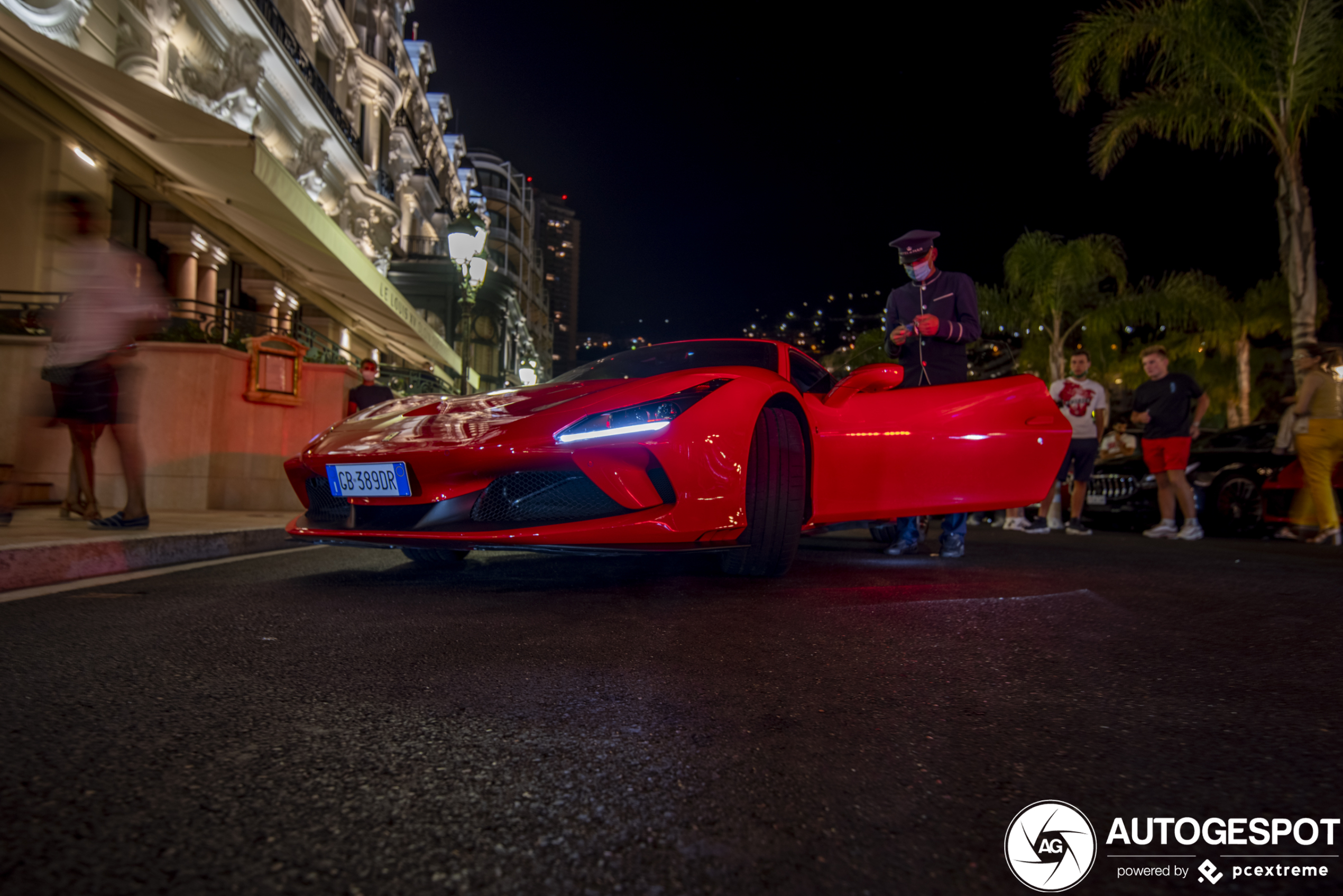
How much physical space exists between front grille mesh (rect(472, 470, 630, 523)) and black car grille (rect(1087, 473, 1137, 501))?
304 inches

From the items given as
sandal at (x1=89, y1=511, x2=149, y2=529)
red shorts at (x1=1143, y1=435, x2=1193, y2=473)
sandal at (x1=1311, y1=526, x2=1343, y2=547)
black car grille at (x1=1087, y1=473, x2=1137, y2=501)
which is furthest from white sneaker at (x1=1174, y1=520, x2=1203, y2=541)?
sandal at (x1=89, y1=511, x2=149, y2=529)

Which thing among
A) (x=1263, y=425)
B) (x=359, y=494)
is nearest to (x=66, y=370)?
(x=359, y=494)

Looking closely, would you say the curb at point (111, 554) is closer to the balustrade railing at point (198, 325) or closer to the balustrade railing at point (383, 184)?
the balustrade railing at point (198, 325)

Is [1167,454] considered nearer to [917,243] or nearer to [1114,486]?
[1114,486]

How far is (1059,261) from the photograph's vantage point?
20.8 metres

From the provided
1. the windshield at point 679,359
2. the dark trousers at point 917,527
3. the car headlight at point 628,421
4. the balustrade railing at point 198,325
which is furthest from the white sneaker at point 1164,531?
the balustrade railing at point 198,325

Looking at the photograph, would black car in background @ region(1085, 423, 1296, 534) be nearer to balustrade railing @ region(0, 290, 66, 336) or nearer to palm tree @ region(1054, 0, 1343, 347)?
palm tree @ region(1054, 0, 1343, 347)

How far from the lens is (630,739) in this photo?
1.45 meters

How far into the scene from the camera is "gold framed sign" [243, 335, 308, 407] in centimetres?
812

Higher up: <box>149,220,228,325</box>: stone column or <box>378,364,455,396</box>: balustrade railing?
<box>149,220,228,325</box>: stone column

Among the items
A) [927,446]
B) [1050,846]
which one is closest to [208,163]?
[927,446]

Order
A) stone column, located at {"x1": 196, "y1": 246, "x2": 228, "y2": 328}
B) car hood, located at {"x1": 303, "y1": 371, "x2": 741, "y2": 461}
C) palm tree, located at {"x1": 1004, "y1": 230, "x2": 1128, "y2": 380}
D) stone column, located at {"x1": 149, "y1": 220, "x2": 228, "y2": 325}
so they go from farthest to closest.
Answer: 1. palm tree, located at {"x1": 1004, "y1": 230, "x2": 1128, "y2": 380}
2. stone column, located at {"x1": 196, "y1": 246, "x2": 228, "y2": 328}
3. stone column, located at {"x1": 149, "y1": 220, "x2": 228, "y2": 325}
4. car hood, located at {"x1": 303, "y1": 371, "x2": 741, "y2": 461}

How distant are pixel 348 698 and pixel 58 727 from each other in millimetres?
488

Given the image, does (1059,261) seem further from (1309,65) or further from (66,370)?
(66,370)
